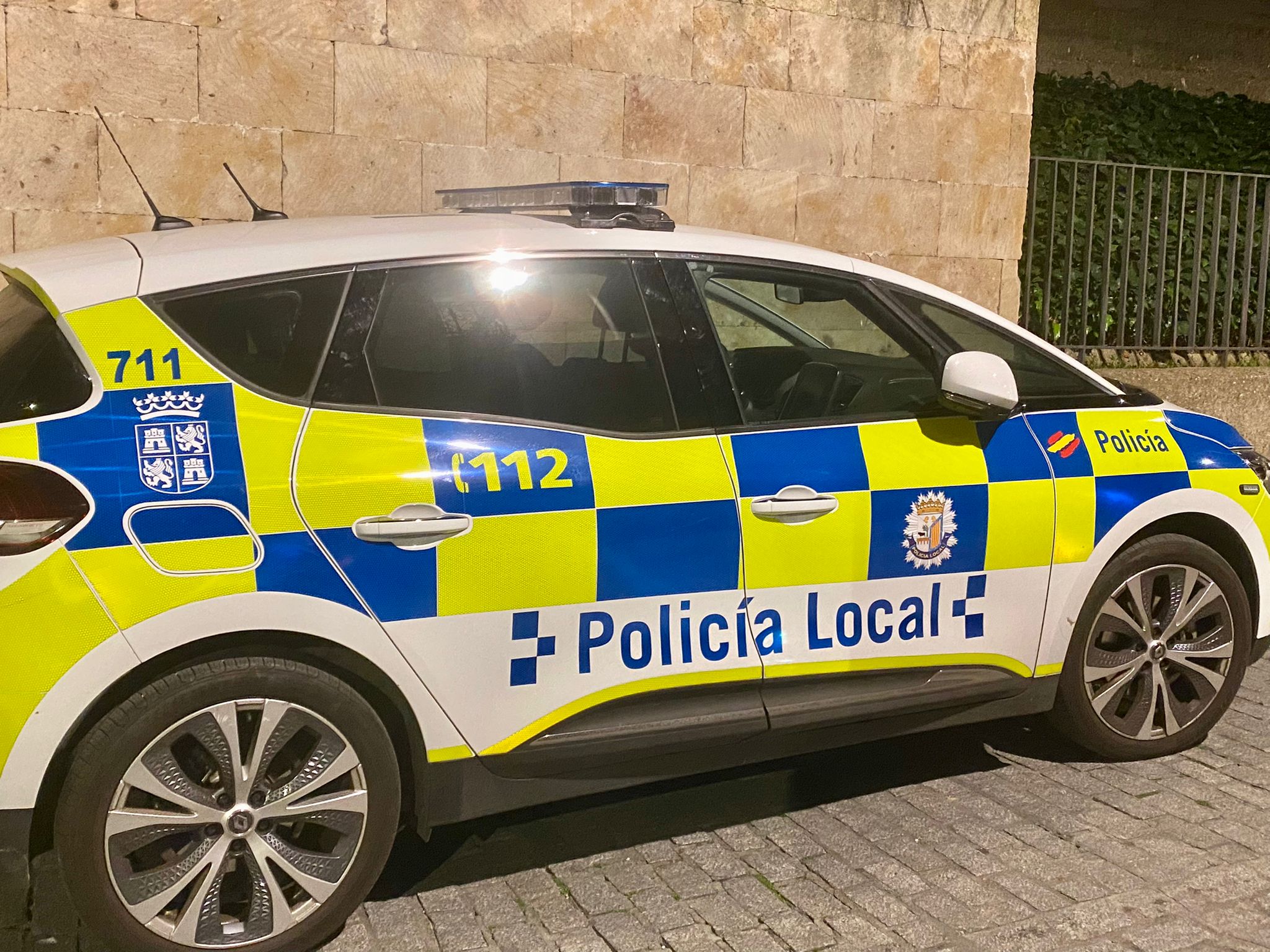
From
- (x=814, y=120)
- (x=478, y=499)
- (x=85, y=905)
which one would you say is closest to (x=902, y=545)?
(x=478, y=499)

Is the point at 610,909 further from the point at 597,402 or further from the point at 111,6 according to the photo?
the point at 111,6

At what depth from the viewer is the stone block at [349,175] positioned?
664cm

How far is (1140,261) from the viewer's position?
31.4ft

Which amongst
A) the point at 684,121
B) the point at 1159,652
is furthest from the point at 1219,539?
the point at 684,121

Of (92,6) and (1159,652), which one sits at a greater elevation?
(92,6)

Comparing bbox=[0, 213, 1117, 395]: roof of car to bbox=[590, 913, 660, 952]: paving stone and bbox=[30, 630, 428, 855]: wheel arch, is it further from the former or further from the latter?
bbox=[590, 913, 660, 952]: paving stone

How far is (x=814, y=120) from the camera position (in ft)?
26.0

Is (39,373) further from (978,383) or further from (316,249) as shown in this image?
(978,383)

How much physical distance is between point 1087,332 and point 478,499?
26.1ft


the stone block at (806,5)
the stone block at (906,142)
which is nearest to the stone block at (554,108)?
the stone block at (806,5)

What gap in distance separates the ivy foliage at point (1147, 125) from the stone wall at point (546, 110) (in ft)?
9.53

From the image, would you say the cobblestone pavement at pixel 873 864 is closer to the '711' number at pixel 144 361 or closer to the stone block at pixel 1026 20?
the '711' number at pixel 144 361

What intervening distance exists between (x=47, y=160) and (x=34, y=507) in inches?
160

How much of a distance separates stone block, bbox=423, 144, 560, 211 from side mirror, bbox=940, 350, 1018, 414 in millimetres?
3827
